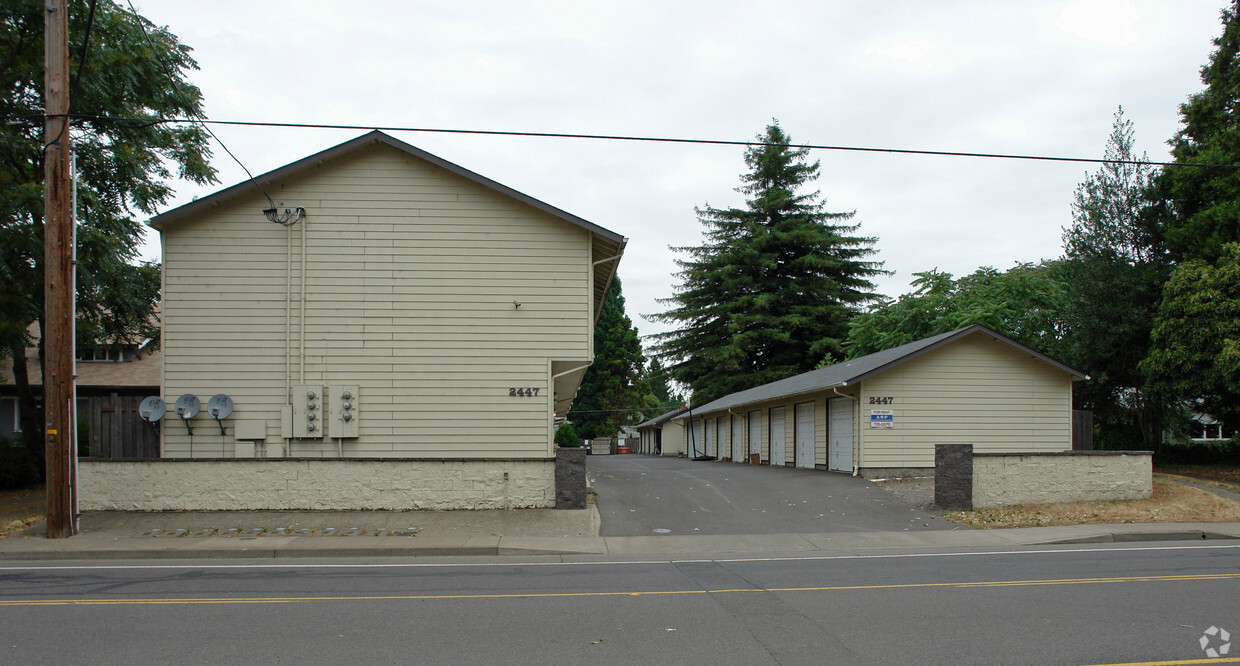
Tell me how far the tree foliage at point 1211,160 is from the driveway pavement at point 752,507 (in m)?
15.5

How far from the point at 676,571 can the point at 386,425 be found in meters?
8.39

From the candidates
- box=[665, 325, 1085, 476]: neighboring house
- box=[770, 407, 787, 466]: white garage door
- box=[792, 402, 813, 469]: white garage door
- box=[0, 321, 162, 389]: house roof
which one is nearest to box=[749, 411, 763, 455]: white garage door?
box=[770, 407, 787, 466]: white garage door

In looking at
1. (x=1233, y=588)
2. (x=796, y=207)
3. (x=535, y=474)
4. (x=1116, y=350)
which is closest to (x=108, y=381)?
(x=535, y=474)

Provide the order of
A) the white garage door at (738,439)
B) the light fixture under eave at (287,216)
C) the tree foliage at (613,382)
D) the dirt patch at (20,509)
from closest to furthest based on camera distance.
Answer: the dirt patch at (20,509) < the light fixture under eave at (287,216) < the white garage door at (738,439) < the tree foliage at (613,382)

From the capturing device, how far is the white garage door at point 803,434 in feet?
87.1

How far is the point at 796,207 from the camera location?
58344 mm

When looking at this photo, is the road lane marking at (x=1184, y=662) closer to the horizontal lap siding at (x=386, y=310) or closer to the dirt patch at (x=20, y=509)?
the horizontal lap siding at (x=386, y=310)

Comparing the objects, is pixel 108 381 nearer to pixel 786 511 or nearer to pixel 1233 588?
pixel 786 511

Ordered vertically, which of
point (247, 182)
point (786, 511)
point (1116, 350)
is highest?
point (247, 182)

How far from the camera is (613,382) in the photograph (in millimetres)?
72188

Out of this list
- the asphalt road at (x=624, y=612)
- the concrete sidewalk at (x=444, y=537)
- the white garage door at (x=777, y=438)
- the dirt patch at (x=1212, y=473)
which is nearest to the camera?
the asphalt road at (x=624, y=612)

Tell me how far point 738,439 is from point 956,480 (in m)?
20.2

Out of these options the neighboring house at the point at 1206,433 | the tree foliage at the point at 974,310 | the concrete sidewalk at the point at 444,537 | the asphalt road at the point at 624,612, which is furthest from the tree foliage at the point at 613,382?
the asphalt road at the point at 624,612

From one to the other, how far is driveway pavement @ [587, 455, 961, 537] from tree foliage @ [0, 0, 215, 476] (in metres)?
12.9
